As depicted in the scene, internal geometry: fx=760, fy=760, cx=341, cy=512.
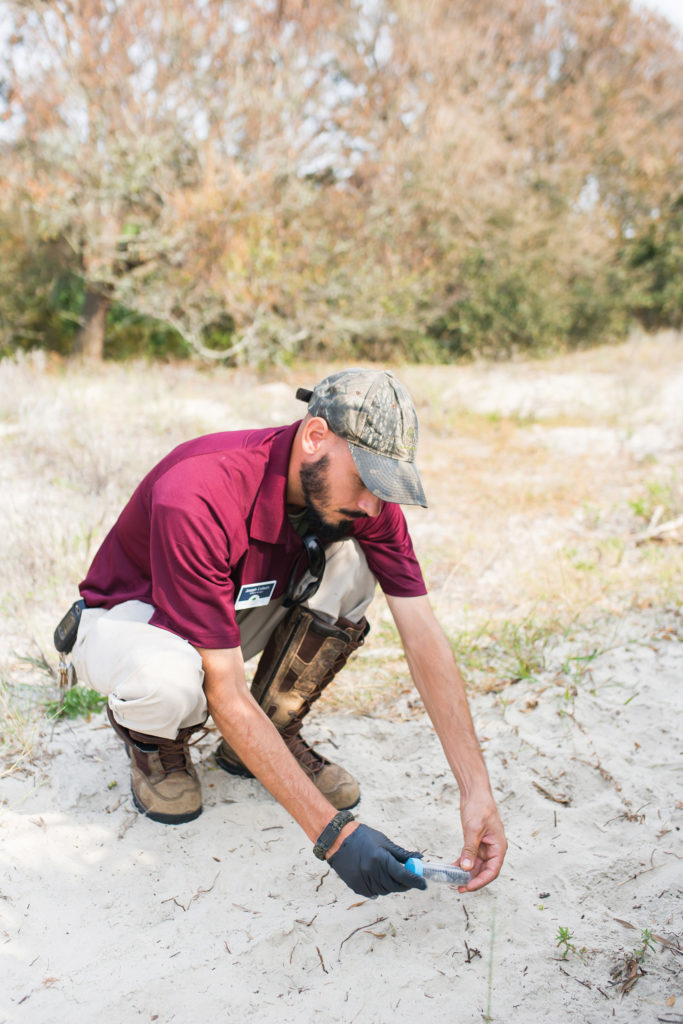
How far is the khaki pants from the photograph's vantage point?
73.7 inches

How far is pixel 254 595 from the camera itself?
2.06 m

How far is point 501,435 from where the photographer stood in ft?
22.2

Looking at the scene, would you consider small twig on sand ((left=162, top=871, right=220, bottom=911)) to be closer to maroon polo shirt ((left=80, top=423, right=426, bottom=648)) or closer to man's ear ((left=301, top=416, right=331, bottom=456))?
maroon polo shirt ((left=80, top=423, right=426, bottom=648))

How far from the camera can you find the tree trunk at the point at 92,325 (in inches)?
414

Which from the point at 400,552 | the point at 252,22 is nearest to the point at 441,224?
the point at 252,22

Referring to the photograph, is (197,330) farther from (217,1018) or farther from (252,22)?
(217,1018)

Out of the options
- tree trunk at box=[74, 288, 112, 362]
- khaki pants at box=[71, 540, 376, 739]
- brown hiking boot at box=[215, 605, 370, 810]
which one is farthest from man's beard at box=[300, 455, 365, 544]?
tree trunk at box=[74, 288, 112, 362]

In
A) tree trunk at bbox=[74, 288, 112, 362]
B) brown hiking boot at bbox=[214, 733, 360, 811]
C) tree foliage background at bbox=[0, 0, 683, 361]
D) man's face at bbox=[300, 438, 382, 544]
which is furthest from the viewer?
tree trunk at bbox=[74, 288, 112, 362]

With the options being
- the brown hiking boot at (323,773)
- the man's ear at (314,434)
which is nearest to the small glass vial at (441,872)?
the brown hiking boot at (323,773)

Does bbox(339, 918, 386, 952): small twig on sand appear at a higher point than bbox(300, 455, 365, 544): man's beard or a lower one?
lower

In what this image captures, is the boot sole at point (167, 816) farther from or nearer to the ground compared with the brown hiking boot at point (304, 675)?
nearer to the ground

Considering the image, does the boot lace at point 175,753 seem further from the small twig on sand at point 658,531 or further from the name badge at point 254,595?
the small twig on sand at point 658,531

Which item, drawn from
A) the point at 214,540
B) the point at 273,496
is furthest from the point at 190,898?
the point at 273,496

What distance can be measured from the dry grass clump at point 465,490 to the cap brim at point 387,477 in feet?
4.01
